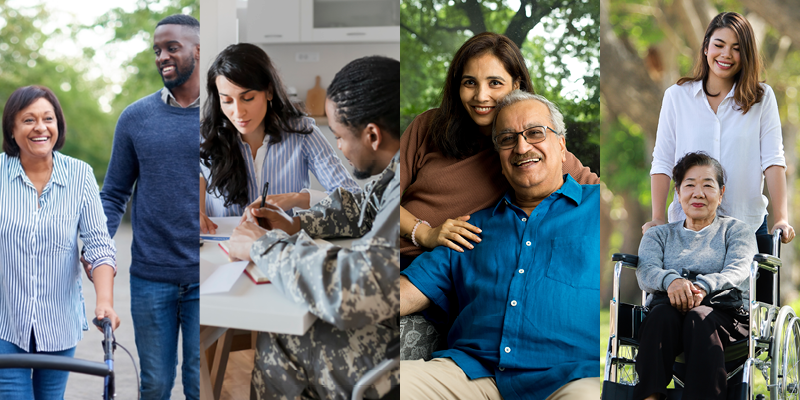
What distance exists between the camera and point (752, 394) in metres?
2.16

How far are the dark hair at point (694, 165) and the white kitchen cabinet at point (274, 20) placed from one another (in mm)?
1581

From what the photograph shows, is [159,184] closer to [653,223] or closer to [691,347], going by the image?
[653,223]

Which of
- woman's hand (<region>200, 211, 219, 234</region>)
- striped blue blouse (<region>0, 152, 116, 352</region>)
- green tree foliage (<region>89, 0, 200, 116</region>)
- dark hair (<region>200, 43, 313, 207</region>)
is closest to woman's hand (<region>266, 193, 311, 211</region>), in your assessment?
dark hair (<region>200, 43, 313, 207</region>)

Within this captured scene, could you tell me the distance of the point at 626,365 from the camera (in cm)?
238

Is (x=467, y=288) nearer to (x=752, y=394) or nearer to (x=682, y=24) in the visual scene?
(x=752, y=394)

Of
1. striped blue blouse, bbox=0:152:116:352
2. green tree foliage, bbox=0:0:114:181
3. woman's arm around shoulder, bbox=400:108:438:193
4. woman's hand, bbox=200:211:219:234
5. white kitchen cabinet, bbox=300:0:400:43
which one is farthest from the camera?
green tree foliage, bbox=0:0:114:181

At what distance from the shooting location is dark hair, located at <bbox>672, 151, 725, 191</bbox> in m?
2.23

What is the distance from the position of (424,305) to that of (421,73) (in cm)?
103

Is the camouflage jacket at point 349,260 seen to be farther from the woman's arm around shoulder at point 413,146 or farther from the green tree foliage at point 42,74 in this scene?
the green tree foliage at point 42,74

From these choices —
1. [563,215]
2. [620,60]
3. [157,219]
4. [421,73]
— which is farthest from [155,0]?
[620,60]

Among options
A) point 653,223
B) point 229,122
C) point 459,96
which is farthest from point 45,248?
point 653,223

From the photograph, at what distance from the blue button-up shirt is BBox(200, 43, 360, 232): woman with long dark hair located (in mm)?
681

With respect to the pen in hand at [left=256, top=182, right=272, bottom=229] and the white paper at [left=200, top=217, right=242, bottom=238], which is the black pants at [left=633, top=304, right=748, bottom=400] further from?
the white paper at [left=200, top=217, right=242, bottom=238]

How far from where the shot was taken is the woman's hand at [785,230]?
2.23 metres
